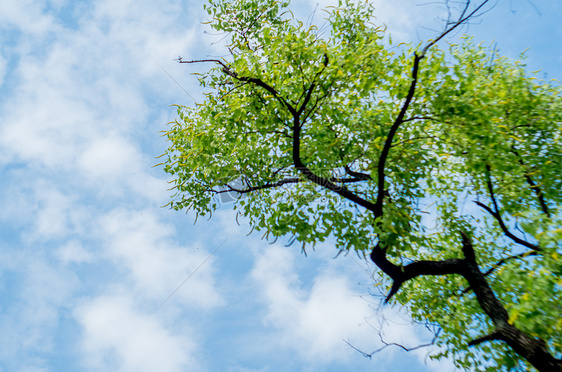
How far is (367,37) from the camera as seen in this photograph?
32.3 feet

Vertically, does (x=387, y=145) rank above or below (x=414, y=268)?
above

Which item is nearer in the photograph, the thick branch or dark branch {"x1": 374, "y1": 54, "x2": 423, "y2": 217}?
dark branch {"x1": 374, "y1": 54, "x2": 423, "y2": 217}

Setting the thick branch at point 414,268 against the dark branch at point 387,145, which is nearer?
the dark branch at point 387,145

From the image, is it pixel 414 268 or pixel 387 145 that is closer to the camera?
pixel 387 145

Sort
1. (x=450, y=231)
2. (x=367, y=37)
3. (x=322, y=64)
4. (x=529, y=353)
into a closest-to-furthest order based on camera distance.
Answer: (x=529, y=353), (x=322, y=64), (x=367, y=37), (x=450, y=231)

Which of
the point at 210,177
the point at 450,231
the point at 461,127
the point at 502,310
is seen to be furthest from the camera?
the point at 450,231

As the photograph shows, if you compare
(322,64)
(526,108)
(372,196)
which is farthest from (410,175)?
(526,108)

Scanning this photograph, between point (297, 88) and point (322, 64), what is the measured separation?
74cm

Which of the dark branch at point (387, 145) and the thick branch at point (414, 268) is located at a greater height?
the dark branch at point (387, 145)

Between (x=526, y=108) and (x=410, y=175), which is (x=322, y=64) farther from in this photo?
(x=526, y=108)

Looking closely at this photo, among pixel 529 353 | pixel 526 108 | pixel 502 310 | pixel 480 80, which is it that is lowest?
pixel 529 353

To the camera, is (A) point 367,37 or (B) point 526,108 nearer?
(A) point 367,37

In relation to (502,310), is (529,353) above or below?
below

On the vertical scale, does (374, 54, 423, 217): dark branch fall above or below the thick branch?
above
